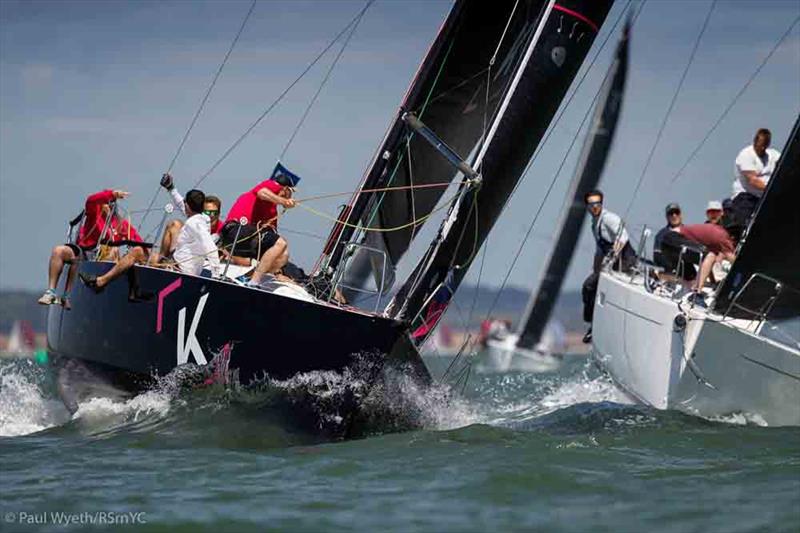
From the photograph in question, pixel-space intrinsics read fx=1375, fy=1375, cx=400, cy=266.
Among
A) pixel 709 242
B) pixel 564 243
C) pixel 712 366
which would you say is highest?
pixel 709 242

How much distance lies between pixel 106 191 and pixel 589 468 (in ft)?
17.6

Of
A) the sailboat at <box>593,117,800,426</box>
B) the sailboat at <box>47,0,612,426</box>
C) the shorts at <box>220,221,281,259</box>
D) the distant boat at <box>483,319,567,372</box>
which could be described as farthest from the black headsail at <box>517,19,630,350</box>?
the shorts at <box>220,221,281,259</box>

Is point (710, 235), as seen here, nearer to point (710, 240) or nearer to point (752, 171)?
point (710, 240)

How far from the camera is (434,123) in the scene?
9.77m

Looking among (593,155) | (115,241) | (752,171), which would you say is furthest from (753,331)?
(593,155)

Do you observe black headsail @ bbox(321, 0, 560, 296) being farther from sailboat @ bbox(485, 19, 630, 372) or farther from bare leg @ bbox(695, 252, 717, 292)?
sailboat @ bbox(485, 19, 630, 372)

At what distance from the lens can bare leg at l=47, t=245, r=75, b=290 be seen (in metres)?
10.4

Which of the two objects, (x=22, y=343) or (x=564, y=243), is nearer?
(x=564, y=243)

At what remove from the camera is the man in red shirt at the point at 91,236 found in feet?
34.2

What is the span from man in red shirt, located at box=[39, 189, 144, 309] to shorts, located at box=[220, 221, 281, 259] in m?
1.18

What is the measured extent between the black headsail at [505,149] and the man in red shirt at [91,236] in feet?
8.26

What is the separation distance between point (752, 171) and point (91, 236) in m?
5.35

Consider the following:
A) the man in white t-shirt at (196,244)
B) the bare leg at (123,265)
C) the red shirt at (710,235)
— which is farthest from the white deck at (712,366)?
the bare leg at (123,265)

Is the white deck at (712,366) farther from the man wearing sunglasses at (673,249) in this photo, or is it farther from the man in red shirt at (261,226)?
the man in red shirt at (261,226)
